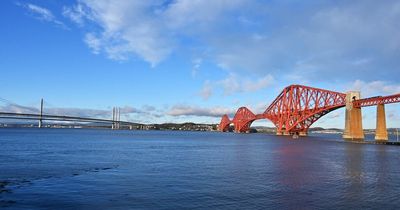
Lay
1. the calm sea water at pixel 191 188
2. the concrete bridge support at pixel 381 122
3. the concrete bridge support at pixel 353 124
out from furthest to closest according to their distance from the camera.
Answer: the concrete bridge support at pixel 353 124, the concrete bridge support at pixel 381 122, the calm sea water at pixel 191 188

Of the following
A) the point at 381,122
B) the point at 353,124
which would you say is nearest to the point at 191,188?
the point at 381,122

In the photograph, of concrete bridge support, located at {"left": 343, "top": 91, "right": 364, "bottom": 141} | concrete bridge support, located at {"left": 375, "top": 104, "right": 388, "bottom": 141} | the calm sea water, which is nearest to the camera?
the calm sea water

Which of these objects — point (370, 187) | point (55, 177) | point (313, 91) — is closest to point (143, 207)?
point (55, 177)

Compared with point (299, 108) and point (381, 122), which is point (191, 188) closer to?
point (381, 122)

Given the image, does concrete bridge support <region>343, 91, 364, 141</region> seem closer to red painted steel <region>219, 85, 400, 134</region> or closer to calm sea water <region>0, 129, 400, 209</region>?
red painted steel <region>219, 85, 400, 134</region>

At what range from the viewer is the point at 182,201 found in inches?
764

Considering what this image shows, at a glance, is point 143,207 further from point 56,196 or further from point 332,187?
point 332,187

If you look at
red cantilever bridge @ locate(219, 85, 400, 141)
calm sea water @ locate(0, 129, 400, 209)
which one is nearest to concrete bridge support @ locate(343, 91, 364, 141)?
red cantilever bridge @ locate(219, 85, 400, 141)

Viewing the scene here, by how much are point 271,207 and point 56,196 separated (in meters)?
11.1

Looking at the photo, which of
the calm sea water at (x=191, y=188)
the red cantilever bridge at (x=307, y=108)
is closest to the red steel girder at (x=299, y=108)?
the red cantilever bridge at (x=307, y=108)

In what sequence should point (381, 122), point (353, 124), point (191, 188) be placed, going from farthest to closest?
point (353, 124), point (381, 122), point (191, 188)

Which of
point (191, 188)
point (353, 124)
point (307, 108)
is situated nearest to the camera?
point (191, 188)

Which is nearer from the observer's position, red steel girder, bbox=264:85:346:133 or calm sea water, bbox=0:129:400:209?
calm sea water, bbox=0:129:400:209

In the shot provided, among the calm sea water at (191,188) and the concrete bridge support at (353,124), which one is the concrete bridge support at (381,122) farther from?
the calm sea water at (191,188)
